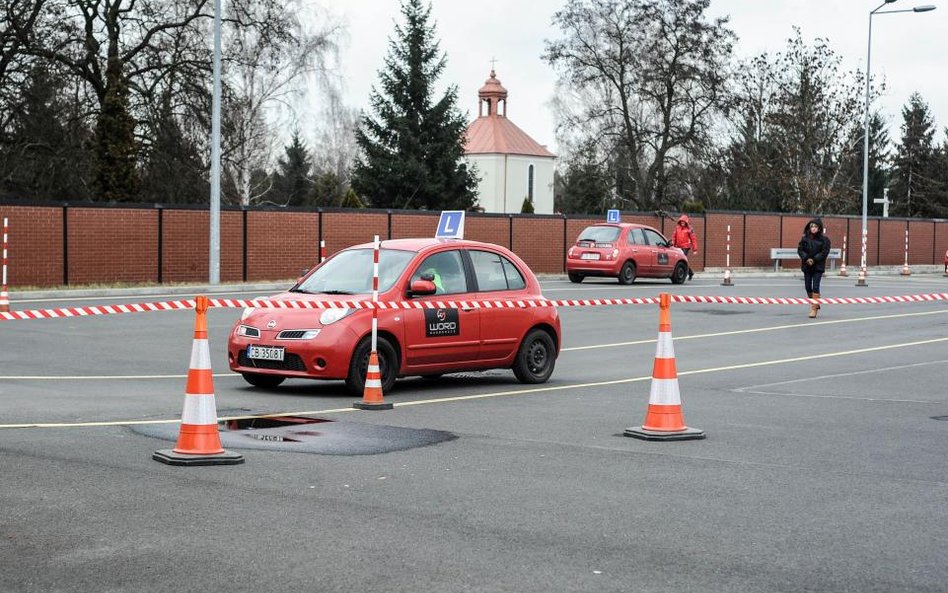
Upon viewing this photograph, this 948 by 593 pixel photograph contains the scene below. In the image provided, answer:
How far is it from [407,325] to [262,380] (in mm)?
1559

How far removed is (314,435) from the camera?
9.70m

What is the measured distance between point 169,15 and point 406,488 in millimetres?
44094

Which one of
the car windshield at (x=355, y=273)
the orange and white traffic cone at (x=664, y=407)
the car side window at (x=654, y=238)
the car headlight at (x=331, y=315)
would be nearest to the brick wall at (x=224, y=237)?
the car side window at (x=654, y=238)

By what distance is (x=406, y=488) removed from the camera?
25.0 ft

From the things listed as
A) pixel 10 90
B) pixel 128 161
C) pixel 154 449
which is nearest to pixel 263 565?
pixel 154 449

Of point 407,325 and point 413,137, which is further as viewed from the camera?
point 413,137

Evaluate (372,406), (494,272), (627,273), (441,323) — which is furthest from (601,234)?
(372,406)

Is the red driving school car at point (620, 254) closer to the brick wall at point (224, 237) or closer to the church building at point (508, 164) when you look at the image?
the brick wall at point (224, 237)

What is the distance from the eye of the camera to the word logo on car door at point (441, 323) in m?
13.3

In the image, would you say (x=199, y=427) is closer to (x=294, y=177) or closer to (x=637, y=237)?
(x=637, y=237)

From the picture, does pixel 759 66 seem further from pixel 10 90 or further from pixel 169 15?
pixel 10 90

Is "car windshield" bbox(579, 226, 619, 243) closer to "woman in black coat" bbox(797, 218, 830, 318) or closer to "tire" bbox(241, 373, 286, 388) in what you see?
"woman in black coat" bbox(797, 218, 830, 318)

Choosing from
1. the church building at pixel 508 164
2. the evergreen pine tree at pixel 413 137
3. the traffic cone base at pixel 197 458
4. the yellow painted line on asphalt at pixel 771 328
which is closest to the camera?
the traffic cone base at pixel 197 458

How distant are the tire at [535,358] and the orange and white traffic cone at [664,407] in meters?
4.12
